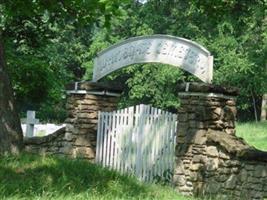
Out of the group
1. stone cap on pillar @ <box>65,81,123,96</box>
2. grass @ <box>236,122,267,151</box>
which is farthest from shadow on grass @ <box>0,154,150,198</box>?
grass @ <box>236,122,267,151</box>

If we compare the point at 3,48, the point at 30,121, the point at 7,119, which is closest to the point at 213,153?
the point at 7,119

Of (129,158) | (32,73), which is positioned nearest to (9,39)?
(32,73)

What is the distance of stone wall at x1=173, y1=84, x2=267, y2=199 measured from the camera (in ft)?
33.3

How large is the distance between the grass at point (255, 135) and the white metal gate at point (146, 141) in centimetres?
A: 1055

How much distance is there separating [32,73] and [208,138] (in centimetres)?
651

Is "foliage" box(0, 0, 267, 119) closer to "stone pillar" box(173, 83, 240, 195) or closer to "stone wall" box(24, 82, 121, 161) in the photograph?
"stone wall" box(24, 82, 121, 161)

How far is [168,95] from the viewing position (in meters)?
40.4

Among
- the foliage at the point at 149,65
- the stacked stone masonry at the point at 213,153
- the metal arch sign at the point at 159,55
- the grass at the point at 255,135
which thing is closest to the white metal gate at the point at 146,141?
the stacked stone masonry at the point at 213,153

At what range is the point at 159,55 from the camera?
1191 centimetres

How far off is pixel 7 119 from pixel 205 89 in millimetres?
3557

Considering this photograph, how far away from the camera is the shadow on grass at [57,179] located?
7059 mm

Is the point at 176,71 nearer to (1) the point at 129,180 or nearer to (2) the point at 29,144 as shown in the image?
(2) the point at 29,144

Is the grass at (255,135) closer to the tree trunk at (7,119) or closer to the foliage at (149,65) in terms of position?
the foliage at (149,65)

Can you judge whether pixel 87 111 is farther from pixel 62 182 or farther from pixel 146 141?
pixel 62 182
